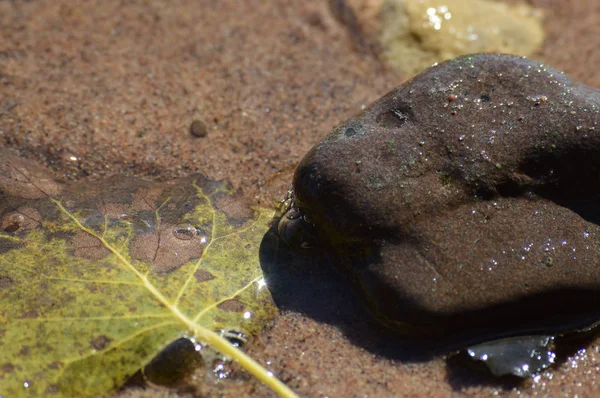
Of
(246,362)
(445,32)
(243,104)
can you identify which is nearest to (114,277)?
(246,362)

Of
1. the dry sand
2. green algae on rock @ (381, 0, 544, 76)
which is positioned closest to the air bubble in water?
the dry sand

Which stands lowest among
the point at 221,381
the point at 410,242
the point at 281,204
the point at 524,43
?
the point at 221,381

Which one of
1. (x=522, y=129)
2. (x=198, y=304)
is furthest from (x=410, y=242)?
(x=198, y=304)

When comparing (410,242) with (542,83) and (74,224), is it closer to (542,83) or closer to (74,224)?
(542,83)

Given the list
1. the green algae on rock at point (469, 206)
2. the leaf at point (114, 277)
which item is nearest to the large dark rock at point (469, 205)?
the green algae on rock at point (469, 206)

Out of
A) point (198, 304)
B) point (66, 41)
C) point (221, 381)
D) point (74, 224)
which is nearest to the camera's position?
point (221, 381)

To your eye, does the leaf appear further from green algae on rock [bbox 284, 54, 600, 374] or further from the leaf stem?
green algae on rock [bbox 284, 54, 600, 374]

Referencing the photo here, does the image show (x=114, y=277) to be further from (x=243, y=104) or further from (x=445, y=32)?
(x=445, y=32)
